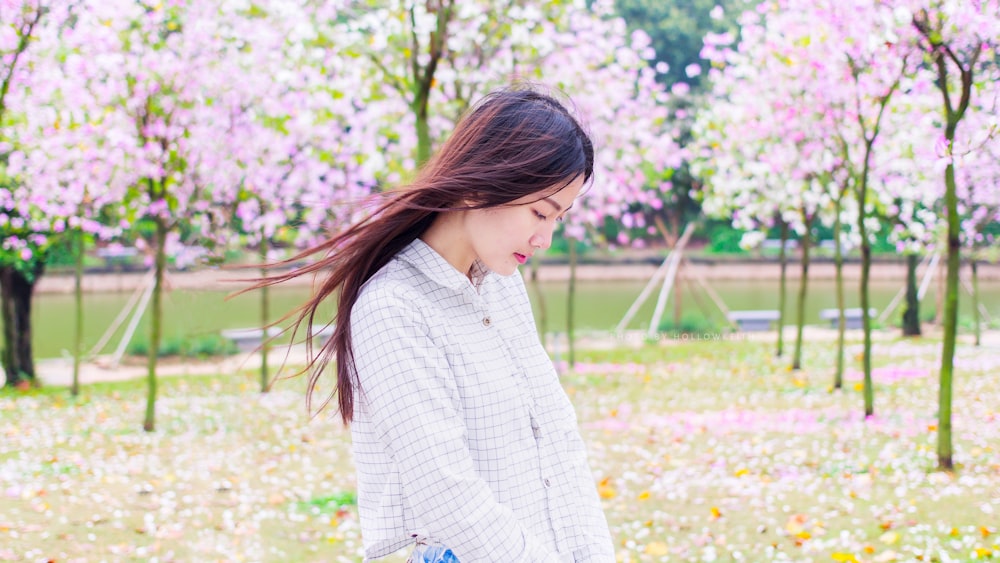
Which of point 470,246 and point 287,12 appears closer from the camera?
point 470,246

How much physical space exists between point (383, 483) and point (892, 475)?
15.3 ft

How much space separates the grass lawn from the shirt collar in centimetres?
309

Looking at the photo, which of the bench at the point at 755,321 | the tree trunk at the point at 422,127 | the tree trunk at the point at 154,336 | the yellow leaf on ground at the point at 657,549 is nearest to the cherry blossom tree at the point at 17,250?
the tree trunk at the point at 154,336

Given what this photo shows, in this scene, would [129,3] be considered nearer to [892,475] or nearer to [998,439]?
[892,475]

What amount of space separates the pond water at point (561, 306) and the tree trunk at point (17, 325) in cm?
211

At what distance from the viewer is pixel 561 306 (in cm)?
2462

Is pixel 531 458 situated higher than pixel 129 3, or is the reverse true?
pixel 129 3

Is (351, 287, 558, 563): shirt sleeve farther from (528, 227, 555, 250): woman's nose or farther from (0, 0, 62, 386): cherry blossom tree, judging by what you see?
(0, 0, 62, 386): cherry blossom tree

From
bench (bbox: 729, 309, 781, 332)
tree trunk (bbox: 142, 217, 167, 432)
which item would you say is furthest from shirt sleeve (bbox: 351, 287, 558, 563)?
bench (bbox: 729, 309, 781, 332)

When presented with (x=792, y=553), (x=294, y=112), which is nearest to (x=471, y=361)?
(x=792, y=553)

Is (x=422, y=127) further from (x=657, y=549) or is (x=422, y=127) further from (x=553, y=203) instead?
(x=553, y=203)

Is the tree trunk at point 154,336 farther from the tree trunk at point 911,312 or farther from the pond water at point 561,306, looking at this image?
the tree trunk at point 911,312

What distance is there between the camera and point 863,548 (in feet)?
13.3

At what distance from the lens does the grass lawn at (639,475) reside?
4.39 metres
